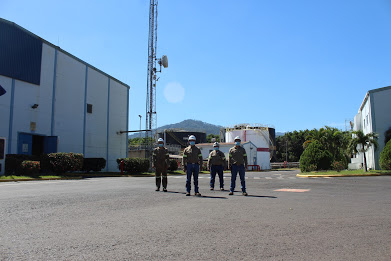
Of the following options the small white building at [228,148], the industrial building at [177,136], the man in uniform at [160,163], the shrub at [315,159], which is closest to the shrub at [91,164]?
the shrub at [315,159]

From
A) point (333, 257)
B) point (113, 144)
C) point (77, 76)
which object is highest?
point (77, 76)

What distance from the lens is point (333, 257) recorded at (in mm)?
3666

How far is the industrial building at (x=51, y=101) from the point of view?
76.2 ft

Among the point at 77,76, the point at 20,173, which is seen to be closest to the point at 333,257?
the point at 20,173

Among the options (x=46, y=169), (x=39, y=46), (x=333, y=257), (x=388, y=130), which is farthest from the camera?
(x=388, y=130)

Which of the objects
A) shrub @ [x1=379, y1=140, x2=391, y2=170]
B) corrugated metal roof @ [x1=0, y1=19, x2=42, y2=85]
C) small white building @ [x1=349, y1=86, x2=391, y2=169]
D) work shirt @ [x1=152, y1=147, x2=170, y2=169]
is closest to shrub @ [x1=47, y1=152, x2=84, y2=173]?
corrugated metal roof @ [x1=0, y1=19, x2=42, y2=85]

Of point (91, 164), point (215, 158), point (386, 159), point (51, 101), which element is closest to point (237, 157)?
point (215, 158)

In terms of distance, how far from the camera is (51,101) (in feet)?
88.6

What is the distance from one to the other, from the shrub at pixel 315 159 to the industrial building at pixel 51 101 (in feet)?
66.9

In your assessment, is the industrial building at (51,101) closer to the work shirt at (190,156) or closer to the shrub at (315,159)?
the work shirt at (190,156)

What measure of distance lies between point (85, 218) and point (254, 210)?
3.42 meters

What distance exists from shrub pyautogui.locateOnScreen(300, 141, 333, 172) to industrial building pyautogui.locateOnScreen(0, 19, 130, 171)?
2040cm

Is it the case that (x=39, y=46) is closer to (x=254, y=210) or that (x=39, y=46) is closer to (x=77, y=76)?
(x=77, y=76)

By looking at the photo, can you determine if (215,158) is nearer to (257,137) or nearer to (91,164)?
(91,164)
